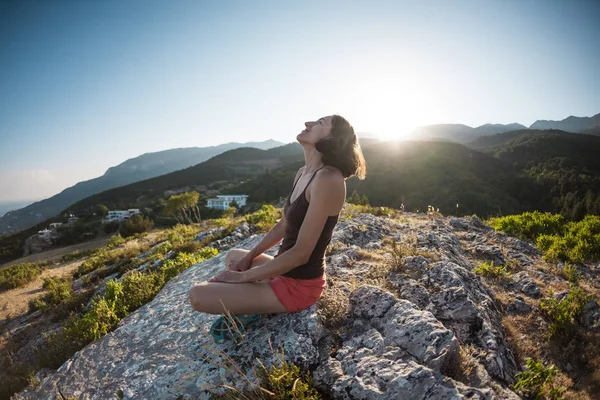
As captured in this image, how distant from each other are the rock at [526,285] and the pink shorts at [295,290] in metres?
3.13

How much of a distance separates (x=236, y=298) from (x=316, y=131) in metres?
1.81

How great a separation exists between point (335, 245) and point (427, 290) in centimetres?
207

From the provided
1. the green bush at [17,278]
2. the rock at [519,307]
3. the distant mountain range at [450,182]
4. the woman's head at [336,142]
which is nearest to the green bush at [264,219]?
the woman's head at [336,142]

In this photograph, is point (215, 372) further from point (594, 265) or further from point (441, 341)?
point (594, 265)

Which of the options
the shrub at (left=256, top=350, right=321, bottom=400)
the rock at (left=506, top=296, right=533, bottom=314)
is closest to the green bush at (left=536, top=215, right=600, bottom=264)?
the rock at (left=506, top=296, right=533, bottom=314)

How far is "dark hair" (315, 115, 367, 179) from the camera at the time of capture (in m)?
2.69

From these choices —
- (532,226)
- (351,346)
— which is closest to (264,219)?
(351,346)

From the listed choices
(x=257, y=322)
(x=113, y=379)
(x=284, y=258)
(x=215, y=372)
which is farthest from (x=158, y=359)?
(x=284, y=258)

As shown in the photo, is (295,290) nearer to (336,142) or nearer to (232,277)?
(232,277)

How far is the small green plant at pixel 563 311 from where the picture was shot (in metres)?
3.02

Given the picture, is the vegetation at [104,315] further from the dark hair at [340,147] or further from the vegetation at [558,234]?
the vegetation at [558,234]

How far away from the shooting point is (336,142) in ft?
8.84

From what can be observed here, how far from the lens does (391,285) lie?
Answer: 11.5 ft

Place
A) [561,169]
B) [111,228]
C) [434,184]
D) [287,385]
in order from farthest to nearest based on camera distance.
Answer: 1. [561,169]
2. [434,184]
3. [111,228]
4. [287,385]
